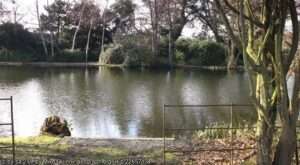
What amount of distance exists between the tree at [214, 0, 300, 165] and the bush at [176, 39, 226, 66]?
29.5m

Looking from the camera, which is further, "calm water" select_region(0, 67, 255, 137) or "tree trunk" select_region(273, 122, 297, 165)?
"calm water" select_region(0, 67, 255, 137)

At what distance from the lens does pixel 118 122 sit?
11445 mm

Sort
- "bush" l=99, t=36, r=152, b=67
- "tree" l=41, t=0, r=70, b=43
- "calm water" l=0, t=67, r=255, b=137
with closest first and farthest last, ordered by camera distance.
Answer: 1. "calm water" l=0, t=67, r=255, b=137
2. "bush" l=99, t=36, r=152, b=67
3. "tree" l=41, t=0, r=70, b=43

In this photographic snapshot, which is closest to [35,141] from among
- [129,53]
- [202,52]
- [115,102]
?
[115,102]

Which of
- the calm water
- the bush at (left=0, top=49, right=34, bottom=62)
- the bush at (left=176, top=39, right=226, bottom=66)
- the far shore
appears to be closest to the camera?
the calm water

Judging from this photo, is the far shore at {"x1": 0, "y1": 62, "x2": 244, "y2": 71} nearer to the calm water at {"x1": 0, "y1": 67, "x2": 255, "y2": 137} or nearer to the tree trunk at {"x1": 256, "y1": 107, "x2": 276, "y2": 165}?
the calm water at {"x1": 0, "y1": 67, "x2": 255, "y2": 137}

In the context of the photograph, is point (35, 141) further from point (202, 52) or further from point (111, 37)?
point (111, 37)

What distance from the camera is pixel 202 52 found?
3397 cm

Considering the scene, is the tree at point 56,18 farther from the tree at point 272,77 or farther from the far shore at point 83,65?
the tree at point 272,77

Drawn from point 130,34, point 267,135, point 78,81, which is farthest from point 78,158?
point 130,34

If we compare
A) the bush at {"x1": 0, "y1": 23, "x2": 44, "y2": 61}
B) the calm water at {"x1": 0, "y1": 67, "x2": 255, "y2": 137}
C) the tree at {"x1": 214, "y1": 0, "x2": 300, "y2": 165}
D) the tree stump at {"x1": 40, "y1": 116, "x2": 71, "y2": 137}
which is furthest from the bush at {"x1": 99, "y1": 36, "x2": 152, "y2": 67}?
the tree at {"x1": 214, "y1": 0, "x2": 300, "y2": 165}

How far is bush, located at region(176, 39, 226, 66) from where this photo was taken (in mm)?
33750

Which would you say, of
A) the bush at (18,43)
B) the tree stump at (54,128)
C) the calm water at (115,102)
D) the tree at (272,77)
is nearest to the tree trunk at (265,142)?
the tree at (272,77)

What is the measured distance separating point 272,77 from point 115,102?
10.8m
